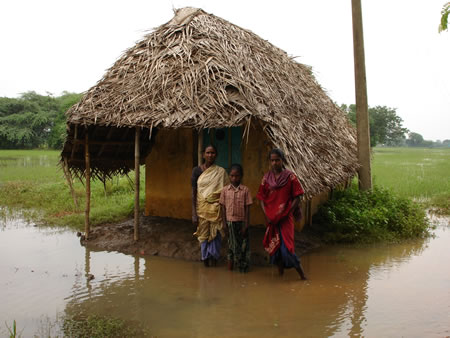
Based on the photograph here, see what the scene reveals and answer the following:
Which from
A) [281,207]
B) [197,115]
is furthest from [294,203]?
[197,115]

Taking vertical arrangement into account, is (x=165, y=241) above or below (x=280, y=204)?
below

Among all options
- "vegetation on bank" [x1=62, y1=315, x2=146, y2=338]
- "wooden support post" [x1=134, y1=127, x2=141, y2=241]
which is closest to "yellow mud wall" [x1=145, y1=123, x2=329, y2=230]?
"wooden support post" [x1=134, y1=127, x2=141, y2=241]

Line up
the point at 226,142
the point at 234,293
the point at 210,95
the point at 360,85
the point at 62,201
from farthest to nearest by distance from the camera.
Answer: the point at 62,201 → the point at 360,85 → the point at 226,142 → the point at 210,95 → the point at 234,293

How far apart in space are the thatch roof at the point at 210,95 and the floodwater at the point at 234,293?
1266 mm

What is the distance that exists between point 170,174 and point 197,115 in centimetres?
203

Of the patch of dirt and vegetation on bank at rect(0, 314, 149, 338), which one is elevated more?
the patch of dirt

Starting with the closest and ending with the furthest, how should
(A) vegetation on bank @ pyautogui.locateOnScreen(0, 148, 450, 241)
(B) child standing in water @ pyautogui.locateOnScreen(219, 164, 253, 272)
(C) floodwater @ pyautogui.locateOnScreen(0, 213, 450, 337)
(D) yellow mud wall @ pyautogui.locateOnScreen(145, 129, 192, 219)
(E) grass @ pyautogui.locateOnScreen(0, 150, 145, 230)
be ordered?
(C) floodwater @ pyautogui.locateOnScreen(0, 213, 450, 337) → (B) child standing in water @ pyautogui.locateOnScreen(219, 164, 253, 272) → (D) yellow mud wall @ pyautogui.locateOnScreen(145, 129, 192, 219) → (A) vegetation on bank @ pyautogui.locateOnScreen(0, 148, 450, 241) → (E) grass @ pyautogui.locateOnScreen(0, 150, 145, 230)

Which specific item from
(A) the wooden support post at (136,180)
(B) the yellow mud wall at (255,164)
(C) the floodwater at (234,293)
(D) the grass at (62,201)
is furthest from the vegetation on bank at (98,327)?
(D) the grass at (62,201)

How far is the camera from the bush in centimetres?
722

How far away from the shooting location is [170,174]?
7.49 m

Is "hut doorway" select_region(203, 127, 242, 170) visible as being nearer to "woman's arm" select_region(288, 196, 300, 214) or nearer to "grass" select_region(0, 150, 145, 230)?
"woman's arm" select_region(288, 196, 300, 214)

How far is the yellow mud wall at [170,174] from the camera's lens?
733cm

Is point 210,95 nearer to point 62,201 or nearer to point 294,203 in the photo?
point 294,203

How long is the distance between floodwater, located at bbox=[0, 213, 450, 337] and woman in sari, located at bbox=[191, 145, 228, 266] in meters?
0.30
